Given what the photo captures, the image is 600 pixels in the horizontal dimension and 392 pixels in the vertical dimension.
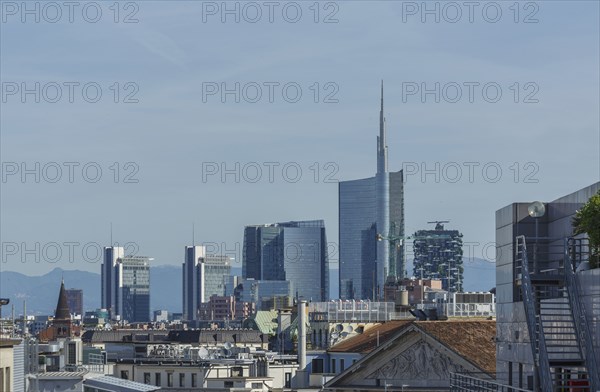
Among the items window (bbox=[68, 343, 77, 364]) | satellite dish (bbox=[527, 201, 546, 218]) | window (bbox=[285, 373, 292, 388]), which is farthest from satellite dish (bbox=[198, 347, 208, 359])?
satellite dish (bbox=[527, 201, 546, 218])

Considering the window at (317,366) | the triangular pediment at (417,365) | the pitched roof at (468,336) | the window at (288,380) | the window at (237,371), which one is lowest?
the window at (288,380)

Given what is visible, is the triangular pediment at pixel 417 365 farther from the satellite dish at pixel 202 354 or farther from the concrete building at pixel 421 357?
the satellite dish at pixel 202 354

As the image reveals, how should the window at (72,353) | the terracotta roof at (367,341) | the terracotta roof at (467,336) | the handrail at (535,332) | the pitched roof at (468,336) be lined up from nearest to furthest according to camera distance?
the handrail at (535,332), the pitched roof at (468,336), the terracotta roof at (467,336), the terracotta roof at (367,341), the window at (72,353)

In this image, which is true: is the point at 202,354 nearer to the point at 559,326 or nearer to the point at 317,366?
the point at 317,366

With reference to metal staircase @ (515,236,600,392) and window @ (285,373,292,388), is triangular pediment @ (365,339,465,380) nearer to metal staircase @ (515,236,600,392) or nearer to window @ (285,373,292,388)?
metal staircase @ (515,236,600,392)

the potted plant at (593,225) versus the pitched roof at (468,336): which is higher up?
the potted plant at (593,225)

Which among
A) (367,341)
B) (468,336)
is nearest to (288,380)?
(367,341)

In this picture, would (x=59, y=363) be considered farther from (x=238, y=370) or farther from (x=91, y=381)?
(x=91, y=381)

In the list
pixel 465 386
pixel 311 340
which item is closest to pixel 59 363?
pixel 311 340

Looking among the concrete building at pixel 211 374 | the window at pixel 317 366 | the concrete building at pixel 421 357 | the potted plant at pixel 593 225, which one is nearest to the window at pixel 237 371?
the concrete building at pixel 211 374
